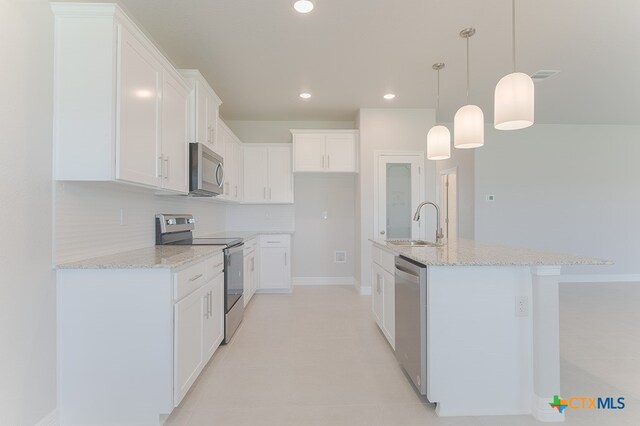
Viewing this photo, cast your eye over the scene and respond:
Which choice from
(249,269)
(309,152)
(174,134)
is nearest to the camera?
(174,134)

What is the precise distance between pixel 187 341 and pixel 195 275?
39 cm

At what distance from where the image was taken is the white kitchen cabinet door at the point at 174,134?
2387mm

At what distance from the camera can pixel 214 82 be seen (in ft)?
12.5

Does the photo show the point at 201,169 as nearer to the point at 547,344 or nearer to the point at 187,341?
the point at 187,341

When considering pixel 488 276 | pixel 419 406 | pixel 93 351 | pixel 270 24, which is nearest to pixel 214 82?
pixel 270 24

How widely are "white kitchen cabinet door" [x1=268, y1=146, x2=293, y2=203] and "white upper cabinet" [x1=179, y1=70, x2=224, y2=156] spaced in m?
1.60

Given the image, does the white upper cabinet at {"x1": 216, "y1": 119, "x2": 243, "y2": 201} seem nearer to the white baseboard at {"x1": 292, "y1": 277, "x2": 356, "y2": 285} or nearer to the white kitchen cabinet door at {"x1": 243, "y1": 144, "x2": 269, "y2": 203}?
the white kitchen cabinet door at {"x1": 243, "y1": 144, "x2": 269, "y2": 203}

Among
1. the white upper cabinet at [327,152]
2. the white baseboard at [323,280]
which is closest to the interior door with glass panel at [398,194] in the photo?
the white upper cabinet at [327,152]

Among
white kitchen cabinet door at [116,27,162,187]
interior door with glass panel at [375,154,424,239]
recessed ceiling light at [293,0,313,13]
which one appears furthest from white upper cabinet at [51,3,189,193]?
interior door with glass panel at [375,154,424,239]

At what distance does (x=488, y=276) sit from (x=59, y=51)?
8.80 ft

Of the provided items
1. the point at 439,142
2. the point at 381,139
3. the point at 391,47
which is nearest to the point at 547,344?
the point at 439,142

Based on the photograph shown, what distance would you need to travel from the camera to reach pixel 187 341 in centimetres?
197

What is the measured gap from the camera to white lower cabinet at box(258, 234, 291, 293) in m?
4.70

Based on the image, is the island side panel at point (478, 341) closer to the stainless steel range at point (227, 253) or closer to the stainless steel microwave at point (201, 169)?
the stainless steel range at point (227, 253)
